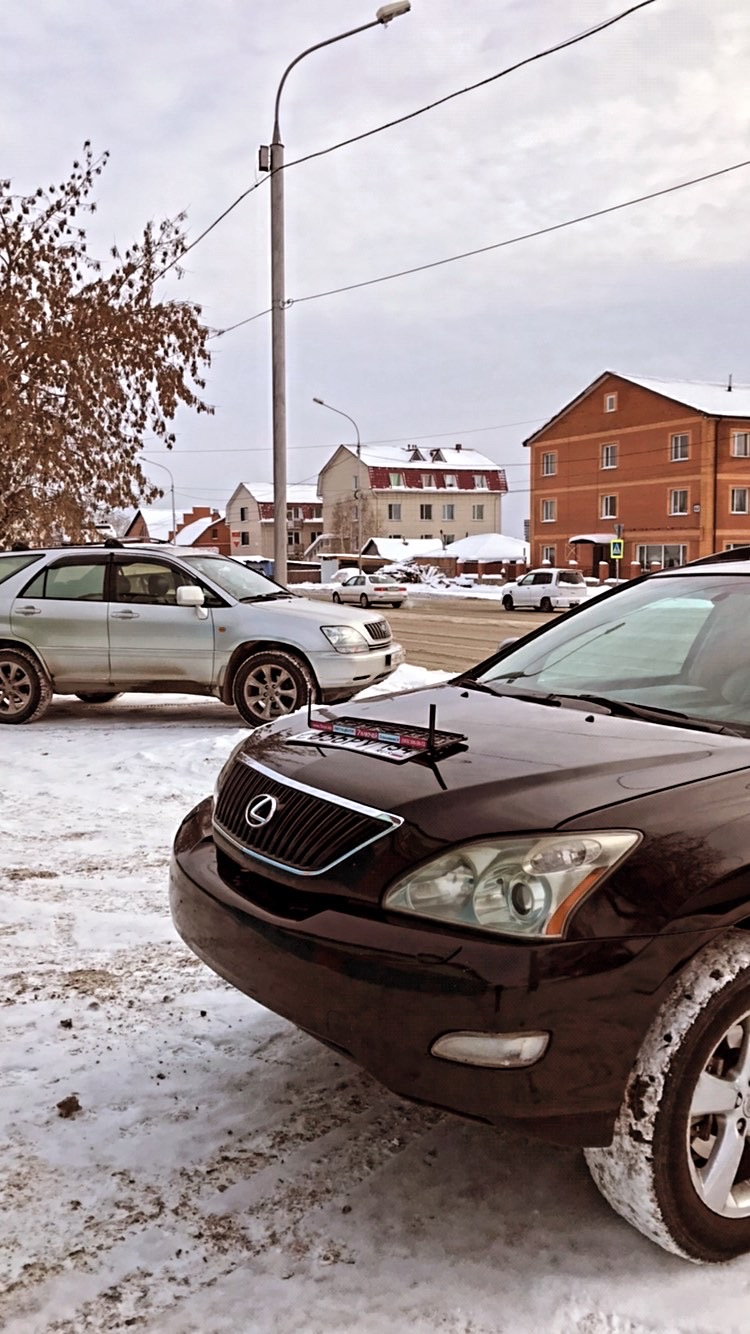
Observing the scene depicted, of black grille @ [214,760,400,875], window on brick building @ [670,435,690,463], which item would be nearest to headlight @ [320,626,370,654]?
black grille @ [214,760,400,875]

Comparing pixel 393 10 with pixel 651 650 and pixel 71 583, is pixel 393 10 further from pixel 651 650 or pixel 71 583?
pixel 651 650

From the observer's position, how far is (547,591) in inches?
1356

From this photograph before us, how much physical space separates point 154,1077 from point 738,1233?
1692 millimetres

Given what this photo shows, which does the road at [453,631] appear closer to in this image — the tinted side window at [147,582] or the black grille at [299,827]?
the tinted side window at [147,582]

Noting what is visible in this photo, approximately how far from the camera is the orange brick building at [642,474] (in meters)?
47.7

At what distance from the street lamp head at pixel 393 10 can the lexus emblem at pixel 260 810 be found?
42.9 feet

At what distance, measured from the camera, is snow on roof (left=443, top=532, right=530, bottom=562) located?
61.0m

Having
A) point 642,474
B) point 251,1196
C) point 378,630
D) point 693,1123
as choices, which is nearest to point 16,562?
point 378,630

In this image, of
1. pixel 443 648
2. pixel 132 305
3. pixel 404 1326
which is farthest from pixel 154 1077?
pixel 443 648

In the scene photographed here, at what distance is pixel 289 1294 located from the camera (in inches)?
85.8

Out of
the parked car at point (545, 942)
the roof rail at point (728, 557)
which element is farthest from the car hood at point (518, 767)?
the roof rail at point (728, 557)

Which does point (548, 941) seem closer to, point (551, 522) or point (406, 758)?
point (406, 758)

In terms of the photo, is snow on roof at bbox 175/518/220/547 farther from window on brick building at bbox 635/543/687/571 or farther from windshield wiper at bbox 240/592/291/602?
windshield wiper at bbox 240/592/291/602

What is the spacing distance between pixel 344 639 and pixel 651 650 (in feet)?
16.5
